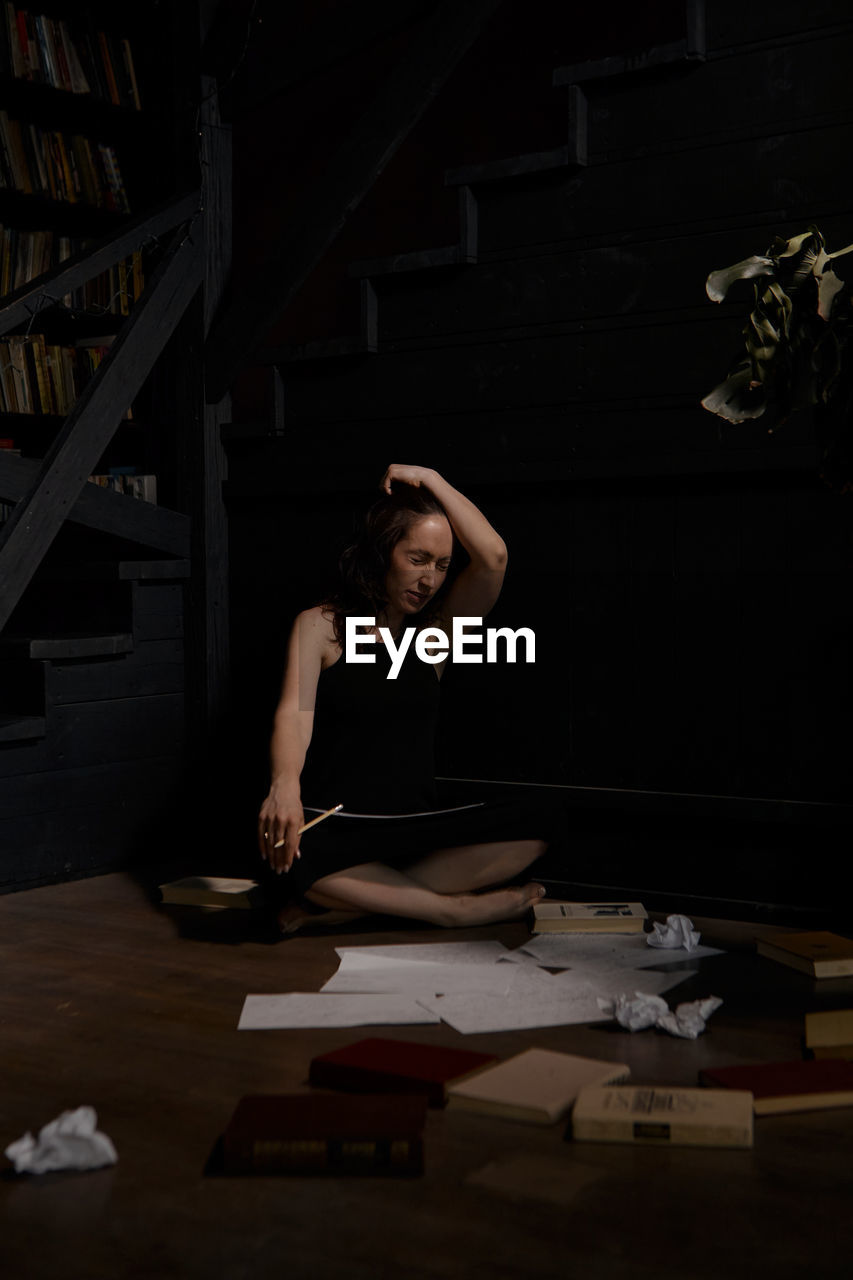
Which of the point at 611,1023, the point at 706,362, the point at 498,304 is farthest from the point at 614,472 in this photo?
the point at 611,1023

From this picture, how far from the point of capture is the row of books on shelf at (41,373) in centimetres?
A: 435

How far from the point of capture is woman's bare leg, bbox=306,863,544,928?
3193 millimetres

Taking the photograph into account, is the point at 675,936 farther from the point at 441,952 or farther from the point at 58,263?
the point at 58,263

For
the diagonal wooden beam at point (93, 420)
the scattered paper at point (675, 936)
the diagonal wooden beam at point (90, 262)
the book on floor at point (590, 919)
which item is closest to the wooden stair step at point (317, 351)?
the diagonal wooden beam at point (93, 420)

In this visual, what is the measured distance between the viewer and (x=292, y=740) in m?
3.18

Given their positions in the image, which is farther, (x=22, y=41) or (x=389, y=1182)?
(x=22, y=41)

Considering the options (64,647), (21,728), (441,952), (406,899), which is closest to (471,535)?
(406,899)

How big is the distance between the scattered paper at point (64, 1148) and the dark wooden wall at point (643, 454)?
189 cm

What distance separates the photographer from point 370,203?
4449mm

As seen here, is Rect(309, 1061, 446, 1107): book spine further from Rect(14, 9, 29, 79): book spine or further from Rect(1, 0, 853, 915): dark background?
Rect(14, 9, 29, 79): book spine

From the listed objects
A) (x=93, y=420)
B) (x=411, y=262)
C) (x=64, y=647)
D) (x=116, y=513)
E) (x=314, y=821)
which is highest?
(x=411, y=262)

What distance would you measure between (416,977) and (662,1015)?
0.58m

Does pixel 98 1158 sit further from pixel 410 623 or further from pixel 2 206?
→ pixel 2 206

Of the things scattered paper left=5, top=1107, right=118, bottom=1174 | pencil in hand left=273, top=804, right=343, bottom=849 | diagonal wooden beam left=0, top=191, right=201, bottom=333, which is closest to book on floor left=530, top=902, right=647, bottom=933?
pencil in hand left=273, top=804, right=343, bottom=849
